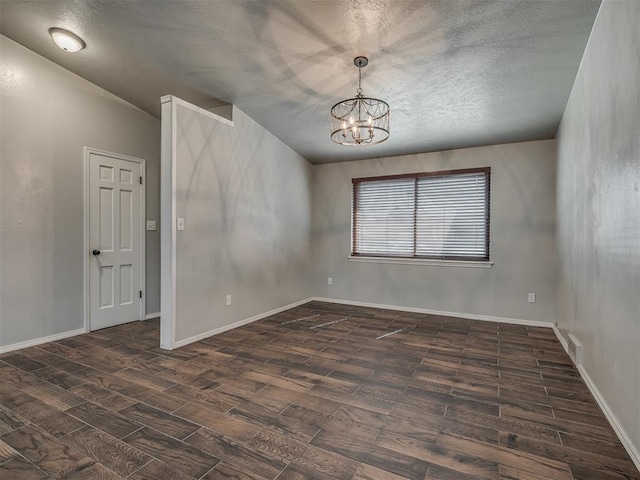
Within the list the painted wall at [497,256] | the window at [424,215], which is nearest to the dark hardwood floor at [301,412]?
the painted wall at [497,256]

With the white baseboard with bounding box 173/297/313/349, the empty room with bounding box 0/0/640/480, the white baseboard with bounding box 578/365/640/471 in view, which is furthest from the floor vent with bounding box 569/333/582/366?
the white baseboard with bounding box 173/297/313/349

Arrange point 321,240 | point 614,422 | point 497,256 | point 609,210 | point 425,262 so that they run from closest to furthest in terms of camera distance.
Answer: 1. point 614,422
2. point 609,210
3. point 497,256
4. point 425,262
5. point 321,240

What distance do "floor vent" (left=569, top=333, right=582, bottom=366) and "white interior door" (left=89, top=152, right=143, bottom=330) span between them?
480 centimetres

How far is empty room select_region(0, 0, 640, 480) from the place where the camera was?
71.7 inches

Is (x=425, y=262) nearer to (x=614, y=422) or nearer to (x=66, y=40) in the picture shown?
(x=614, y=422)

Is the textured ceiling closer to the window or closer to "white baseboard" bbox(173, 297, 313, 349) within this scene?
the window

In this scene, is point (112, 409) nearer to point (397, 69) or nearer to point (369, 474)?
point (369, 474)

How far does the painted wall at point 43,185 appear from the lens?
10.4 feet

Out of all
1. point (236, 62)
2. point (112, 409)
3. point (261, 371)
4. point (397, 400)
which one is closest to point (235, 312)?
point (261, 371)

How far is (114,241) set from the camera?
161 inches

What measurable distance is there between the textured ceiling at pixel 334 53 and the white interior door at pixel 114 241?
97 cm

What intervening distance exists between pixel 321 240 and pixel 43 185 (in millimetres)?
3727

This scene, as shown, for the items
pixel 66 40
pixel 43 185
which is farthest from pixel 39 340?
pixel 66 40

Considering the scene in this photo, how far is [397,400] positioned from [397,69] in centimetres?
273
